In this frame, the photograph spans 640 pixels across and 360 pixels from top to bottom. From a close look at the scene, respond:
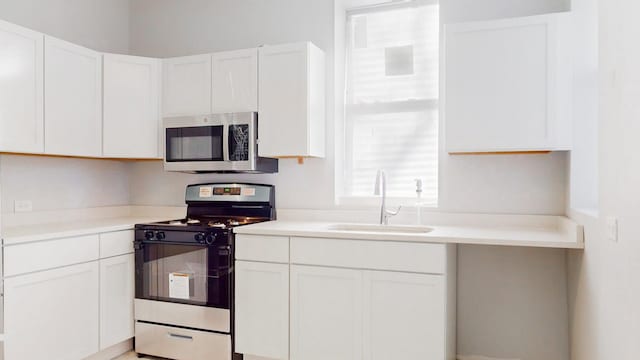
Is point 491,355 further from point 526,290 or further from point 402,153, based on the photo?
point 402,153

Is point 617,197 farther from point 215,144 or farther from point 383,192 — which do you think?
point 215,144

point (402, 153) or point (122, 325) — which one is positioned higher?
point (402, 153)

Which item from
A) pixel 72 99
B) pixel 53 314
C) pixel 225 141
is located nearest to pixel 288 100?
pixel 225 141

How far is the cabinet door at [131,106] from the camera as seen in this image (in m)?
3.25

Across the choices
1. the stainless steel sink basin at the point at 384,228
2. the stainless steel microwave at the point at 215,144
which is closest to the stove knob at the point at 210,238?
the stainless steel microwave at the point at 215,144

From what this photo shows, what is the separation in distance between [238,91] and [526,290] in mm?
2311

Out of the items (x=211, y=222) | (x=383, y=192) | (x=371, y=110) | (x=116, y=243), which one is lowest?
(x=116, y=243)

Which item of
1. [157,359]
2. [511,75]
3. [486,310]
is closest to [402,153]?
[511,75]

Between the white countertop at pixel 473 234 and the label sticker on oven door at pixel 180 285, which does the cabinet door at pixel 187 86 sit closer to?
the white countertop at pixel 473 234

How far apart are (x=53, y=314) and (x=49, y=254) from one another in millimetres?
341

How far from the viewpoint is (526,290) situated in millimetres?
2863

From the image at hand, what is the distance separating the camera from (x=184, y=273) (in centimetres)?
292

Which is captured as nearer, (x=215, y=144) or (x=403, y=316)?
(x=403, y=316)

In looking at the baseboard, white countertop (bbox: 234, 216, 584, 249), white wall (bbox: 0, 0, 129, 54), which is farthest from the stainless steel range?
white wall (bbox: 0, 0, 129, 54)
